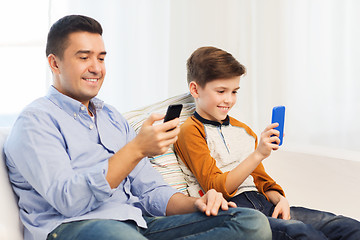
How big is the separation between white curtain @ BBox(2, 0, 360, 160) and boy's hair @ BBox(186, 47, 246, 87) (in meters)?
1.16

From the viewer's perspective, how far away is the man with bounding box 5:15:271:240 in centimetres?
124

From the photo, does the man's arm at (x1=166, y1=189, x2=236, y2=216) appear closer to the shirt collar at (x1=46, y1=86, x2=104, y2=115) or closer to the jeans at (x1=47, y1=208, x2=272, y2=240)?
the jeans at (x1=47, y1=208, x2=272, y2=240)

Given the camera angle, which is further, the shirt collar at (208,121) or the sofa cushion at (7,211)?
the shirt collar at (208,121)

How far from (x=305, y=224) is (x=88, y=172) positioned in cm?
66

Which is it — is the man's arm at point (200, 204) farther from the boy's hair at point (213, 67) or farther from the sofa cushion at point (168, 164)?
the boy's hair at point (213, 67)

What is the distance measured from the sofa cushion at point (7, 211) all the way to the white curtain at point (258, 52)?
63.2 inches

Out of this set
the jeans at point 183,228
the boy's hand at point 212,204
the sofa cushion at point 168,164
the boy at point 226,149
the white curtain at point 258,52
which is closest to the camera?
the jeans at point 183,228

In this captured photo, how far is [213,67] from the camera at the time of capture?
1.74 m

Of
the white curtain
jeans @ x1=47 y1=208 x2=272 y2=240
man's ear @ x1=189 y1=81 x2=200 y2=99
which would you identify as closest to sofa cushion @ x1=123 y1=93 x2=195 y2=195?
man's ear @ x1=189 y1=81 x2=200 y2=99

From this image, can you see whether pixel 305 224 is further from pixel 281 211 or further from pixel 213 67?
pixel 213 67

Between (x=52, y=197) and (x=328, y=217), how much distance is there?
0.86m

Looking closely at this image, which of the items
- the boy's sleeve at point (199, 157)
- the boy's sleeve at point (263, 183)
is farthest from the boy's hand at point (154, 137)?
the boy's sleeve at point (263, 183)

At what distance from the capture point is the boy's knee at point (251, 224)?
4.16 feet

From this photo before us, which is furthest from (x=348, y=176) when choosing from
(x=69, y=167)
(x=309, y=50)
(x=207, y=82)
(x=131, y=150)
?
(x=309, y=50)
